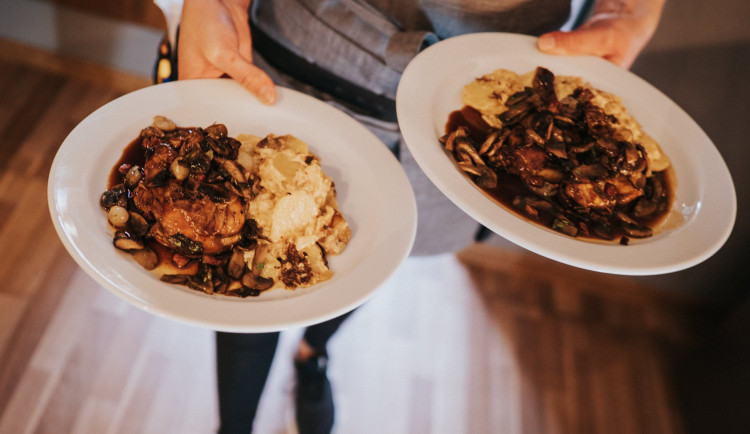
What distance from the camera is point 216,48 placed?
5.08 feet

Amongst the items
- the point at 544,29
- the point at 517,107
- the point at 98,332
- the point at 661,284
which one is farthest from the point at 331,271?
the point at 661,284

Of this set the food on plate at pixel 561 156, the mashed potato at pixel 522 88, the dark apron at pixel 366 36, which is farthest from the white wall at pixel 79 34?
the food on plate at pixel 561 156

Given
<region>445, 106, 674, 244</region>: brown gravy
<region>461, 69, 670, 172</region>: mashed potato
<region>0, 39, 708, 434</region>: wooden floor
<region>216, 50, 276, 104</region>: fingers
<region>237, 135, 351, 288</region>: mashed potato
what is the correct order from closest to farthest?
1. <region>237, 135, 351, 288</region>: mashed potato
2. <region>445, 106, 674, 244</region>: brown gravy
3. <region>216, 50, 276, 104</region>: fingers
4. <region>461, 69, 670, 172</region>: mashed potato
5. <region>0, 39, 708, 434</region>: wooden floor

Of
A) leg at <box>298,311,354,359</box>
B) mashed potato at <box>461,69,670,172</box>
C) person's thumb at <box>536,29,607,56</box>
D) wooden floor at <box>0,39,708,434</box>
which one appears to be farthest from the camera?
wooden floor at <box>0,39,708,434</box>

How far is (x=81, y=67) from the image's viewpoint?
3793 mm

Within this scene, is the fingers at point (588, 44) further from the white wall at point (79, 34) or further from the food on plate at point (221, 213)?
the white wall at point (79, 34)

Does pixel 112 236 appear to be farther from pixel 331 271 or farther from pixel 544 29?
pixel 544 29

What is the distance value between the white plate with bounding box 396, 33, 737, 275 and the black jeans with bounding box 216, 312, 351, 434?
2.91 feet

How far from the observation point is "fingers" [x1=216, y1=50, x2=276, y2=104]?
1550 mm

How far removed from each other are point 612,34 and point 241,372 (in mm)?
1748

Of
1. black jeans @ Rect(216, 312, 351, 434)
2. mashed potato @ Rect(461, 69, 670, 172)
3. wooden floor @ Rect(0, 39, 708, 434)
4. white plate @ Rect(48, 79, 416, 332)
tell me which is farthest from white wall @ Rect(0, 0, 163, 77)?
mashed potato @ Rect(461, 69, 670, 172)

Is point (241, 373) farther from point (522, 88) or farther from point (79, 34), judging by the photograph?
point (79, 34)

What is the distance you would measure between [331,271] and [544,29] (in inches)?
51.0

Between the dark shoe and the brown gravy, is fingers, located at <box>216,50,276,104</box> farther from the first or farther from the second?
the dark shoe
